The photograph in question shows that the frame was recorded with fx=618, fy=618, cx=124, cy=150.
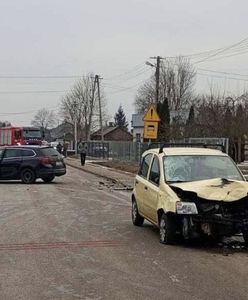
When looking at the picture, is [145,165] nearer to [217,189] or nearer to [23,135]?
[217,189]

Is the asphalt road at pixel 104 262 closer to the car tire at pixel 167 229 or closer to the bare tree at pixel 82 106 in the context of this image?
the car tire at pixel 167 229

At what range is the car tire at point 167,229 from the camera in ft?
32.3

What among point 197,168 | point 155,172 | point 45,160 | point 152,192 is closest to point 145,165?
point 155,172

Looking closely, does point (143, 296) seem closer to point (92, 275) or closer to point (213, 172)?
point (92, 275)

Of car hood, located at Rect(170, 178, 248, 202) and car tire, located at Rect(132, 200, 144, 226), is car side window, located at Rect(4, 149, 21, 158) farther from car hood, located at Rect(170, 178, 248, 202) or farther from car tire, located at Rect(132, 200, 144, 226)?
car hood, located at Rect(170, 178, 248, 202)

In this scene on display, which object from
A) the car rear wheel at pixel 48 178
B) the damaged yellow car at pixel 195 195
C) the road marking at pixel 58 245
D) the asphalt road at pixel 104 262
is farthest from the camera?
the car rear wheel at pixel 48 178

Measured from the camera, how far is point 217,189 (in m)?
9.70

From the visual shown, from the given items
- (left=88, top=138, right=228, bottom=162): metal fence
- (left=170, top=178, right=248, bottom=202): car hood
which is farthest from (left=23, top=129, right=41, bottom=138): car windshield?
(left=170, top=178, right=248, bottom=202): car hood

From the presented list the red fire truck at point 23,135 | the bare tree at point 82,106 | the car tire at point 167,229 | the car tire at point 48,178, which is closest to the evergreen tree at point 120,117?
the bare tree at point 82,106

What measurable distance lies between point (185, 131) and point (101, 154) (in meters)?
19.0

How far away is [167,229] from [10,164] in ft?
55.2

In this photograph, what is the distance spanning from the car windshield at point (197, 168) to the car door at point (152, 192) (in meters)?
0.25

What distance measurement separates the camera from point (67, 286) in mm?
7230

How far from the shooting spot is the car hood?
376 inches
